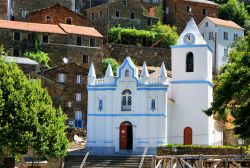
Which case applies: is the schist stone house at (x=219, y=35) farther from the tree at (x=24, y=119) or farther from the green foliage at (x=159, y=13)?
the tree at (x=24, y=119)

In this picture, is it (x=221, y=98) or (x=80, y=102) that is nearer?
(x=221, y=98)

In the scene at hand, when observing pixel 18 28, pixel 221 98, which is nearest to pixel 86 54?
pixel 18 28

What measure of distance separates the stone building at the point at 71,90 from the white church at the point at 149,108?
10256 millimetres

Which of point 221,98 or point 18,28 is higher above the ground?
point 18,28

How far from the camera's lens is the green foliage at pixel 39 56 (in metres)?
83.4

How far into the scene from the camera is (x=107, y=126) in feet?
228

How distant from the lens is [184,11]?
357 feet

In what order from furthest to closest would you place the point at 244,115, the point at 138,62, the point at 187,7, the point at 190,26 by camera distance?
the point at 187,7 → the point at 138,62 → the point at 190,26 → the point at 244,115

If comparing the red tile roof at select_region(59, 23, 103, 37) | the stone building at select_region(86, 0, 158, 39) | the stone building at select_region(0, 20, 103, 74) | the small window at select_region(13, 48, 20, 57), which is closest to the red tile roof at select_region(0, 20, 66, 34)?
the stone building at select_region(0, 20, 103, 74)

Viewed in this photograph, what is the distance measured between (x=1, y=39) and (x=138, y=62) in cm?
2008

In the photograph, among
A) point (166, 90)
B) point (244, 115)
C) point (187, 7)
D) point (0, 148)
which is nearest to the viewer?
point (244, 115)

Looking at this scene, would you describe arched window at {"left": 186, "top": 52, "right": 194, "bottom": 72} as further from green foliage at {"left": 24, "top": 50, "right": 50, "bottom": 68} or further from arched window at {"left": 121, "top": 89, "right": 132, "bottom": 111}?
green foliage at {"left": 24, "top": 50, "right": 50, "bottom": 68}

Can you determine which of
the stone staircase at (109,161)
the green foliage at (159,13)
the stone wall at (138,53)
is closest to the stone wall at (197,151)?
the stone staircase at (109,161)

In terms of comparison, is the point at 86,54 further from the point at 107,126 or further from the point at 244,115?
the point at 244,115
